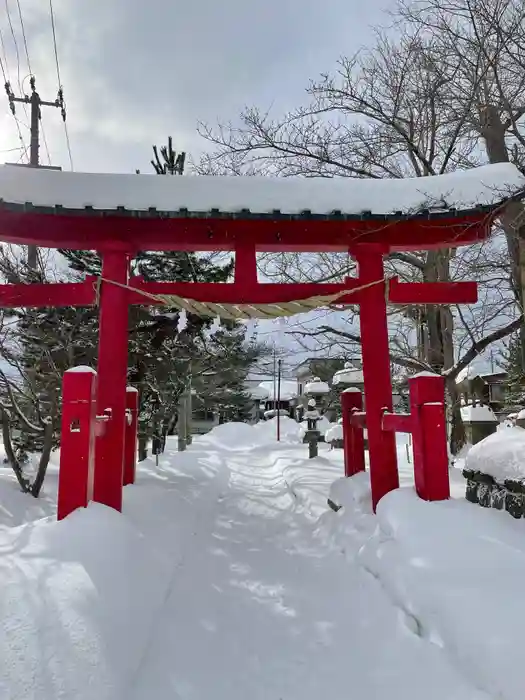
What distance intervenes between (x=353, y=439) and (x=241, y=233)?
135 inches

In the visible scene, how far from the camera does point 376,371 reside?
19.3ft

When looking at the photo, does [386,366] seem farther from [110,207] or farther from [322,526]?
[110,207]

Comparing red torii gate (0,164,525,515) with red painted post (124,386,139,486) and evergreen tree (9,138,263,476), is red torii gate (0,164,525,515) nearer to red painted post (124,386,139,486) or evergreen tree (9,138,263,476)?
red painted post (124,386,139,486)

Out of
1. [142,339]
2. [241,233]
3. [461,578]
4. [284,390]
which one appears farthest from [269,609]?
[284,390]

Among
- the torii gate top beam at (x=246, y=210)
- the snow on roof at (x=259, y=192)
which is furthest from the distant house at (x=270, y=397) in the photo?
the snow on roof at (x=259, y=192)

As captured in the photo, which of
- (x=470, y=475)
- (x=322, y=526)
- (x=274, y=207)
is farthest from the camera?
(x=322, y=526)

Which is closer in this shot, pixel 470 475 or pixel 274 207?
pixel 470 475

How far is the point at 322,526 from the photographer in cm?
616

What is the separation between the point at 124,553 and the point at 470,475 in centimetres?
331

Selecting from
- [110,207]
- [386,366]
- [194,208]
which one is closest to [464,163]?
[386,366]

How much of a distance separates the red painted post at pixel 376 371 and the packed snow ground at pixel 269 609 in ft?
1.88

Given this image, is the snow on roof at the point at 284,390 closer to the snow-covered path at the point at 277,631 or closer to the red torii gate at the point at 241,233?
the red torii gate at the point at 241,233

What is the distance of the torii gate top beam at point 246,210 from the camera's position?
5371 millimetres

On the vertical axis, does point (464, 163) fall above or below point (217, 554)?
above
